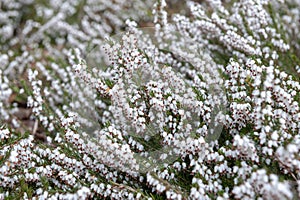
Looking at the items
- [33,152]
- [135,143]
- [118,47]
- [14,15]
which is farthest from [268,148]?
[14,15]

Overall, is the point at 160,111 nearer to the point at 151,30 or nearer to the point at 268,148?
the point at 268,148

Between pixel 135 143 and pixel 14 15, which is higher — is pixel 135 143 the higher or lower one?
the higher one

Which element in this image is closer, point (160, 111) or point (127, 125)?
point (160, 111)

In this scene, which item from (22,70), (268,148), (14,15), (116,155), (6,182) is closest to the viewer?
(268,148)

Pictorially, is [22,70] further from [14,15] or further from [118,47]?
[118,47]

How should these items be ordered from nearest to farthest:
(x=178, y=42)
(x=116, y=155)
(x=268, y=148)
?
(x=268, y=148)
(x=116, y=155)
(x=178, y=42)

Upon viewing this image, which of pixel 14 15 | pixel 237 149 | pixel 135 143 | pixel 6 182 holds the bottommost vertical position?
pixel 14 15

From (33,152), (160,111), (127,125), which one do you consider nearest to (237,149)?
(160,111)
